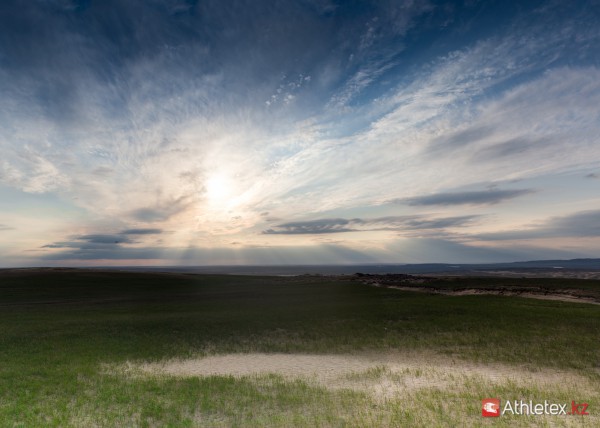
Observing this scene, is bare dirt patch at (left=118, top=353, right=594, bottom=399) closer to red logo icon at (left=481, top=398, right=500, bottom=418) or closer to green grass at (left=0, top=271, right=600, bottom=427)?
green grass at (left=0, top=271, right=600, bottom=427)

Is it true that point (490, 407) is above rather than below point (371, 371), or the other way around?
above

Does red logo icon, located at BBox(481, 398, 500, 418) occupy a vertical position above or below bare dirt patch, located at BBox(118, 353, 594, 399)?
above

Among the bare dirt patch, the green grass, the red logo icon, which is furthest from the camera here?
the bare dirt patch

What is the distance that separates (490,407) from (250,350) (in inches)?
738

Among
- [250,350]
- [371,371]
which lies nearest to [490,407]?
[371,371]

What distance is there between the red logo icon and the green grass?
377 millimetres

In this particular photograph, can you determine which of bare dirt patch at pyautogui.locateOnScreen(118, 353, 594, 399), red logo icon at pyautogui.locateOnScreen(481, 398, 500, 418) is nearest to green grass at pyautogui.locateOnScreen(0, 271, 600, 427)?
red logo icon at pyautogui.locateOnScreen(481, 398, 500, 418)

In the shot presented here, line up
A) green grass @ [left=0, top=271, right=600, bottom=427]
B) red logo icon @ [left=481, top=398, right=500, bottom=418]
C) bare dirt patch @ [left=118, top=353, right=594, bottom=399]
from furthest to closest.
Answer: bare dirt patch @ [left=118, top=353, right=594, bottom=399]
green grass @ [left=0, top=271, right=600, bottom=427]
red logo icon @ [left=481, top=398, right=500, bottom=418]

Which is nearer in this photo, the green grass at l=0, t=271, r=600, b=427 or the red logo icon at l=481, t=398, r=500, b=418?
the red logo icon at l=481, t=398, r=500, b=418

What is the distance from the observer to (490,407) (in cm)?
1430

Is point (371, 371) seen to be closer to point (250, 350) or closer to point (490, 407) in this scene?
point (490, 407)

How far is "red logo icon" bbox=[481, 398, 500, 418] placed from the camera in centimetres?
1358

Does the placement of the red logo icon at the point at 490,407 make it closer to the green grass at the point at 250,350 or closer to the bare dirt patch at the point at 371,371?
the green grass at the point at 250,350

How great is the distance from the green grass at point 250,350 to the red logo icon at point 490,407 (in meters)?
0.38
